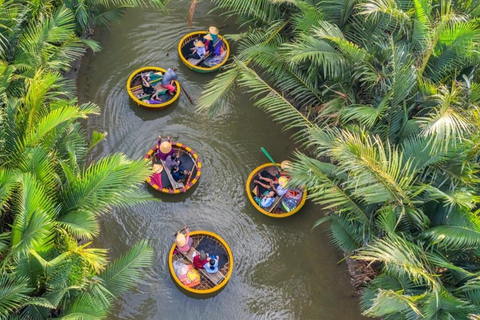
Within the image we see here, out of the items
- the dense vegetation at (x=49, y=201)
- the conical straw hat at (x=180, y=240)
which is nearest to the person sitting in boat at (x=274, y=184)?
the conical straw hat at (x=180, y=240)

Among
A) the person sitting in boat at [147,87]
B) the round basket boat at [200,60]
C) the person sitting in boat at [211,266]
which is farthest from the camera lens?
the round basket boat at [200,60]

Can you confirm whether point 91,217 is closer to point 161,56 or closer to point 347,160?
point 347,160

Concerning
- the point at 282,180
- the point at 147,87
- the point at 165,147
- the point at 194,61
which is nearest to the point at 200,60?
the point at 194,61

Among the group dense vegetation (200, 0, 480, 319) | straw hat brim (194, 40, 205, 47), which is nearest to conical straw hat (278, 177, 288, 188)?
dense vegetation (200, 0, 480, 319)

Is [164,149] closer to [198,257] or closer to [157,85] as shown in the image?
[157,85]

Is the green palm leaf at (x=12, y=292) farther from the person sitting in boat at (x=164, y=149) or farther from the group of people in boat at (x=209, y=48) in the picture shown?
the group of people in boat at (x=209, y=48)

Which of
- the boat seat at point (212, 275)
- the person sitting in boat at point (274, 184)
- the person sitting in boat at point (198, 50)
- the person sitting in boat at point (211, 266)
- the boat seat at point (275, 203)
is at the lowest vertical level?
the boat seat at point (212, 275)
